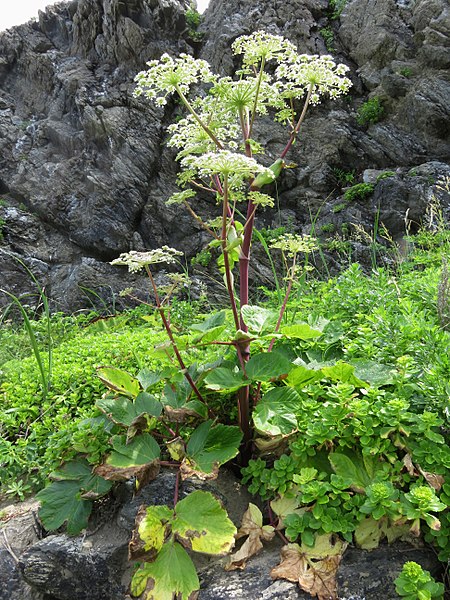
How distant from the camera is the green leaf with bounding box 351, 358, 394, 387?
1441 millimetres

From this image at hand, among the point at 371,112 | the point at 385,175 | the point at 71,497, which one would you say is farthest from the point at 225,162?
the point at 371,112

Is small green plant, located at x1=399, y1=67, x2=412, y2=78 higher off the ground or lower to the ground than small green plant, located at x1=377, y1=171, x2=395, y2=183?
higher

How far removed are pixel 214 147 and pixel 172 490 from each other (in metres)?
1.39

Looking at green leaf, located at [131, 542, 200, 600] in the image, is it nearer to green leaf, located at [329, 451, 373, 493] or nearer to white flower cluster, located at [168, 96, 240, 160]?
green leaf, located at [329, 451, 373, 493]

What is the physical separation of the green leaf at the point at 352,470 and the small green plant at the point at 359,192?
11.9 meters

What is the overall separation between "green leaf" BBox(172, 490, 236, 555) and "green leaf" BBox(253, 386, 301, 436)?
282 mm

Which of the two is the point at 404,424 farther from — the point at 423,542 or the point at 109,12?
the point at 109,12

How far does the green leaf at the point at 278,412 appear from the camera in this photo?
1.31 m

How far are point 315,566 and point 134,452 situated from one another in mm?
682

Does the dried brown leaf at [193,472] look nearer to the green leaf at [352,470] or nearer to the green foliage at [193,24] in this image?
the green leaf at [352,470]

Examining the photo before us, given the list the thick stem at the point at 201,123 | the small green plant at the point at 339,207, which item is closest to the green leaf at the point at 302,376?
the thick stem at the point at 201,123

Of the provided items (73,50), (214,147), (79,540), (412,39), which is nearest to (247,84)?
(214,147)

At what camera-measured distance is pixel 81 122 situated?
15844 mm

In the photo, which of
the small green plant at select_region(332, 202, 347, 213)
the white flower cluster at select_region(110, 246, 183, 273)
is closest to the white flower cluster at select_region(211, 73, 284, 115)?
the white flower cluster at select_region(110, 246, 183, 273)
